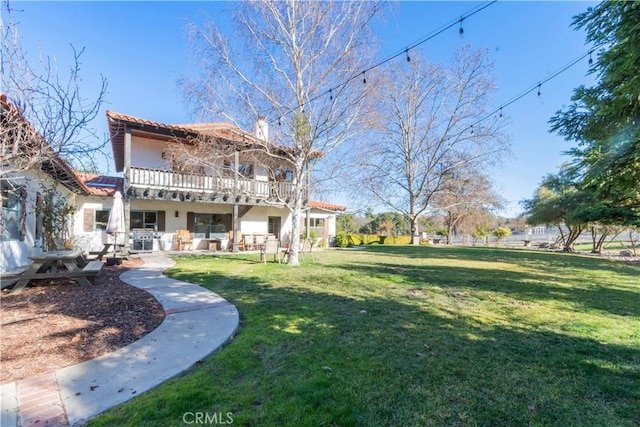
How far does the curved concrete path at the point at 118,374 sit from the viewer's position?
2223mm

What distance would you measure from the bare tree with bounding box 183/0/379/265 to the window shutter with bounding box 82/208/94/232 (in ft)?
28.5

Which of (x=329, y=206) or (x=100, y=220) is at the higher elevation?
(x=329, y=206)

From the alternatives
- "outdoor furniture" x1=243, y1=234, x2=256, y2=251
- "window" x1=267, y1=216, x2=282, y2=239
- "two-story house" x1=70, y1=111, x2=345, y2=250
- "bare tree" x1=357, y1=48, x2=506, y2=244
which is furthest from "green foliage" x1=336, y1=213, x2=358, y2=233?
"outdoor furniture" x1=243, y1=234, x2=256, y2=251

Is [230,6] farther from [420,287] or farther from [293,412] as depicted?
[293,412]

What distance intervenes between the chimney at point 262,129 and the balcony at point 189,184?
92.8 inches

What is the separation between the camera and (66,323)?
4.12 metres

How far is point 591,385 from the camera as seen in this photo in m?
2.64

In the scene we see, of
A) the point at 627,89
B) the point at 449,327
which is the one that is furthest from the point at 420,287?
the point at 627,89

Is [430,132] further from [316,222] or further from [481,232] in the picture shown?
[481,232]

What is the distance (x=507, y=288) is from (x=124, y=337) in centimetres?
726

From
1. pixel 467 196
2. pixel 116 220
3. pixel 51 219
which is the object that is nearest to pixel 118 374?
pixel 116 220

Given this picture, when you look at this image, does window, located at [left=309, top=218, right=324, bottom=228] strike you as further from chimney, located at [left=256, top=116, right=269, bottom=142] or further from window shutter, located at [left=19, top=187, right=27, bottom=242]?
window shutter, located at [left=19, top=187, right=27, bottom=242]

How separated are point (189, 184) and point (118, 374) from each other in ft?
43.5

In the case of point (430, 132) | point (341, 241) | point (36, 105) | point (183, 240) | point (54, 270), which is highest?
point (430, 132)
